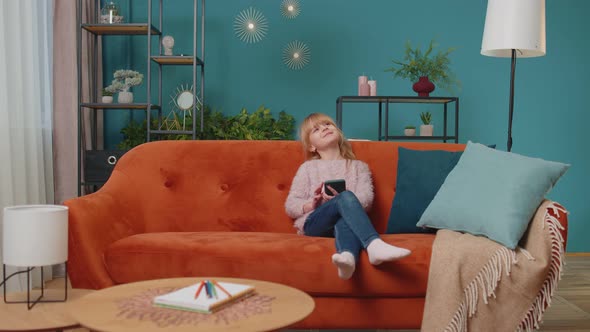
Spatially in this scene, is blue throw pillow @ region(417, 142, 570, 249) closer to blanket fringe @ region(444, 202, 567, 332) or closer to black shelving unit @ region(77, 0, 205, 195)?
blanket fringe @ region(444, 202, 567, 332)

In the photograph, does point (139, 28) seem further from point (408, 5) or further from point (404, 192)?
point (404, 192)

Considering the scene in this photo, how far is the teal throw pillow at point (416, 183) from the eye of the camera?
238 cm

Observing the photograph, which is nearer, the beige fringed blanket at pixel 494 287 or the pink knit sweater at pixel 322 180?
the beige fringed blanket at pixel 494 287

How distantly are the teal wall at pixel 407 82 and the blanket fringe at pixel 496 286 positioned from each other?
283 cm

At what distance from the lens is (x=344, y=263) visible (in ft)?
5.87

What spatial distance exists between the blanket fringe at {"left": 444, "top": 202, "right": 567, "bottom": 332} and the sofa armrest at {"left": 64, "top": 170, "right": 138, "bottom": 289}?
1222 millimetres

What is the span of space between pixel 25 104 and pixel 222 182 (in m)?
1.51

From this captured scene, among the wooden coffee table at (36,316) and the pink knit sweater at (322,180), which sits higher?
the pink knit sweater at (322,180)

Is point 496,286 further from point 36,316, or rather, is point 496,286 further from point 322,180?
point 36,316

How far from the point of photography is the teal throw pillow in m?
2.38

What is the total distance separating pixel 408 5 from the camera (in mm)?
4641

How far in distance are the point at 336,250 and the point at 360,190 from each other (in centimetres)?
48

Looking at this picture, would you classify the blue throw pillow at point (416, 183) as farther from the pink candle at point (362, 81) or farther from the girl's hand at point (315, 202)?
the pink candle at point (362, 81)

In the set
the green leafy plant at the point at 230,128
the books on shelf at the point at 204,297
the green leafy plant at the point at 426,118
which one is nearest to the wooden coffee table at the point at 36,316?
the books on shelf at the point at 204,297
